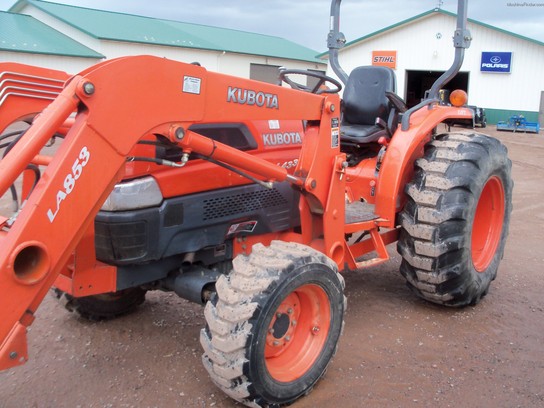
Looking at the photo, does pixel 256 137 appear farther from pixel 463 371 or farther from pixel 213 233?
pixel 463 371

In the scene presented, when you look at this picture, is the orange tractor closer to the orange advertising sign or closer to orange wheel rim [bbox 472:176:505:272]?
orange wheel rim [bbox 472:176:505:272]

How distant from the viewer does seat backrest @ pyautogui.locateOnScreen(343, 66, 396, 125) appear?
4621 mm

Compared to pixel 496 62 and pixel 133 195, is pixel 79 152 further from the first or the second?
pixel 496 62

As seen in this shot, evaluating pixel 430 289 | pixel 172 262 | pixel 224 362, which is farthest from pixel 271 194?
pixel 430 289

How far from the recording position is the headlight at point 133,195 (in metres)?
2.86

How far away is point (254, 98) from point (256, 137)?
20.9 inches

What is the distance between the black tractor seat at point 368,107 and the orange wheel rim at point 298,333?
173 centimetres

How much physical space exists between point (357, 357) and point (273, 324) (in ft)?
2.92

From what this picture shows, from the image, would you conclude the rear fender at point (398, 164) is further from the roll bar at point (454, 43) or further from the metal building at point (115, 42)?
the metal building at point (115, 42)

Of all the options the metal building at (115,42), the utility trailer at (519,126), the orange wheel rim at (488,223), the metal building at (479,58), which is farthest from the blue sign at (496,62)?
the orange wheel rim at (488,223)

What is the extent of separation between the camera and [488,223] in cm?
486

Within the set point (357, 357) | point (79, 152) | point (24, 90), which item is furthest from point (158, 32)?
point (79, 152)

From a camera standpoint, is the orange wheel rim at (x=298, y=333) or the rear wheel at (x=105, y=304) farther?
the rear wheel at (x=105, y=304)

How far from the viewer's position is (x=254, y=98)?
2982 mm
